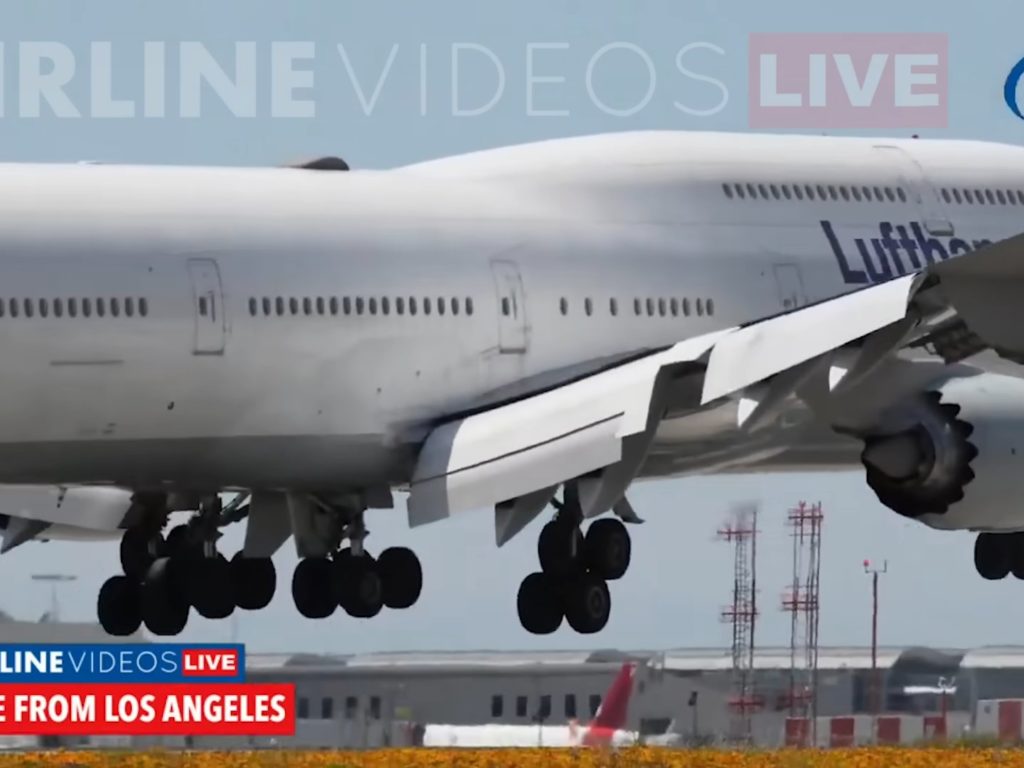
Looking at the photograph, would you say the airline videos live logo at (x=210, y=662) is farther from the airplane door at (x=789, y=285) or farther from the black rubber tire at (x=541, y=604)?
the airplane door at (x=789, y=285)

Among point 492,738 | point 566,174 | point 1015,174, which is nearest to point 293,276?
point 566,174

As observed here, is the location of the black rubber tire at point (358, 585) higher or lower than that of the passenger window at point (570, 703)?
higher

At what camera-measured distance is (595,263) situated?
49.8 m

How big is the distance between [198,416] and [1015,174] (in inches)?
542

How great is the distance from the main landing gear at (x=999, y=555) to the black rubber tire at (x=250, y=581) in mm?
9976

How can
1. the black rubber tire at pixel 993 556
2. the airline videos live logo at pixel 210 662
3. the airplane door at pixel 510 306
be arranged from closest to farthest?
the airplane door at pixel 510 306
the airline videos live logo at pixel 210 662
the black rubber tire at pixel 993 556

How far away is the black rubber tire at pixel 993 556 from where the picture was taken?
172ft

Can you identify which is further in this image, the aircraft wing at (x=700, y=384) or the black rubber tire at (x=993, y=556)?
the black rubber tire at (x=993, y=556)

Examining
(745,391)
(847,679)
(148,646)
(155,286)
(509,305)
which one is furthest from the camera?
Result: (847,679)

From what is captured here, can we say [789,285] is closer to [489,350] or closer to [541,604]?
[489,350]

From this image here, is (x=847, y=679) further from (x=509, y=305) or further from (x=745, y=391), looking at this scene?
(x=745, y=391)

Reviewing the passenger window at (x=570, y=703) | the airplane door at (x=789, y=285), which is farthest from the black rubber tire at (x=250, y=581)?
the passenger window at (x=570, y=703)

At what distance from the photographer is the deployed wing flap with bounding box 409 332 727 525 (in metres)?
45.7

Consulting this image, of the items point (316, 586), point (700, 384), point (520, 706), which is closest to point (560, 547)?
point (316, 586)
